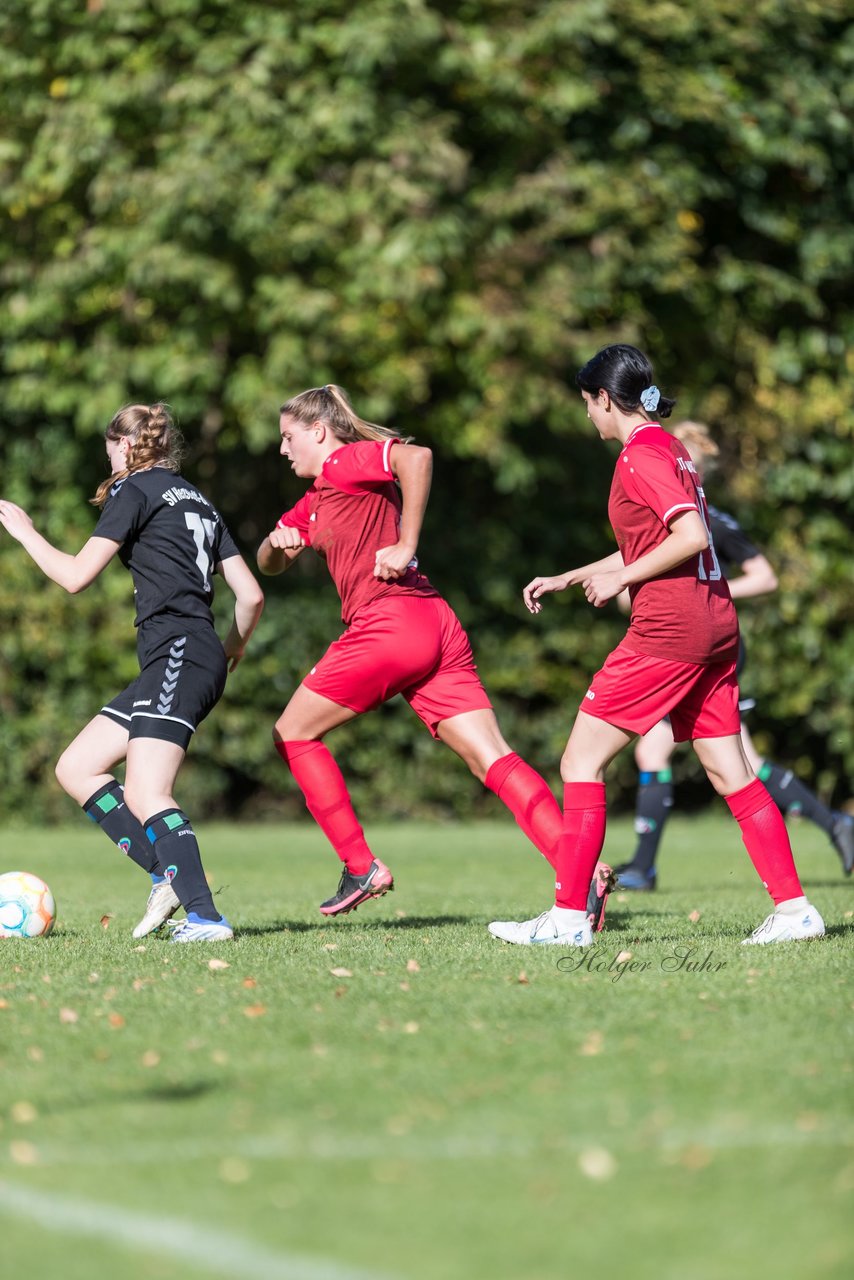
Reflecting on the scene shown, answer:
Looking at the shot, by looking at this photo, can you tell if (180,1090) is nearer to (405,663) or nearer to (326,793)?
(405,663)

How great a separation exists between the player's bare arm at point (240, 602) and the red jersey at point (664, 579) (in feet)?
4.86

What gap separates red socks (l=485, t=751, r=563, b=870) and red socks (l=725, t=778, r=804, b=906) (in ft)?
2.29

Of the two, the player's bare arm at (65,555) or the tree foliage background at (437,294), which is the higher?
the player's bare arm at (65,555)

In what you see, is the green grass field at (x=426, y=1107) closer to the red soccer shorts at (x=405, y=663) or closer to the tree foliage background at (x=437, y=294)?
the red soccer shorts at (x=405, y=663)

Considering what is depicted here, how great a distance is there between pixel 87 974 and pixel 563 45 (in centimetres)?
1010

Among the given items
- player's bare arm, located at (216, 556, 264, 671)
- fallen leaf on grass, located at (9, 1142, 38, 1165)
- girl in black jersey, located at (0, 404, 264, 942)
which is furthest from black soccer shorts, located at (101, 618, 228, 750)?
fallen leaf on grass, located at (9, 1142, 38, 1165)

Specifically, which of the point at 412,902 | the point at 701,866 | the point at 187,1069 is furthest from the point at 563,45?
the point at 187,1069

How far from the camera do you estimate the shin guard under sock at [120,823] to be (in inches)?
265

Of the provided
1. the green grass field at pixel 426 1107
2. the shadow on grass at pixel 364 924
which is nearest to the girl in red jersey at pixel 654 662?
the green grass field at pixel 426 1107

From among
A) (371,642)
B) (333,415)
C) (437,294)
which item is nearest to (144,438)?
(333,415)

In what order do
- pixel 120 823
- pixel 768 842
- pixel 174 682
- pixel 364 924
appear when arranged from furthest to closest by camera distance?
pixel 364 924, pixel 120 823, pixel 174 682, pixel 768 842

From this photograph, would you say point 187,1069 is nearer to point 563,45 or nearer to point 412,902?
point 412,902

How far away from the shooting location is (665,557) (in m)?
5.77

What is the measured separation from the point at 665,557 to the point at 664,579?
Answer: 0.22 m
